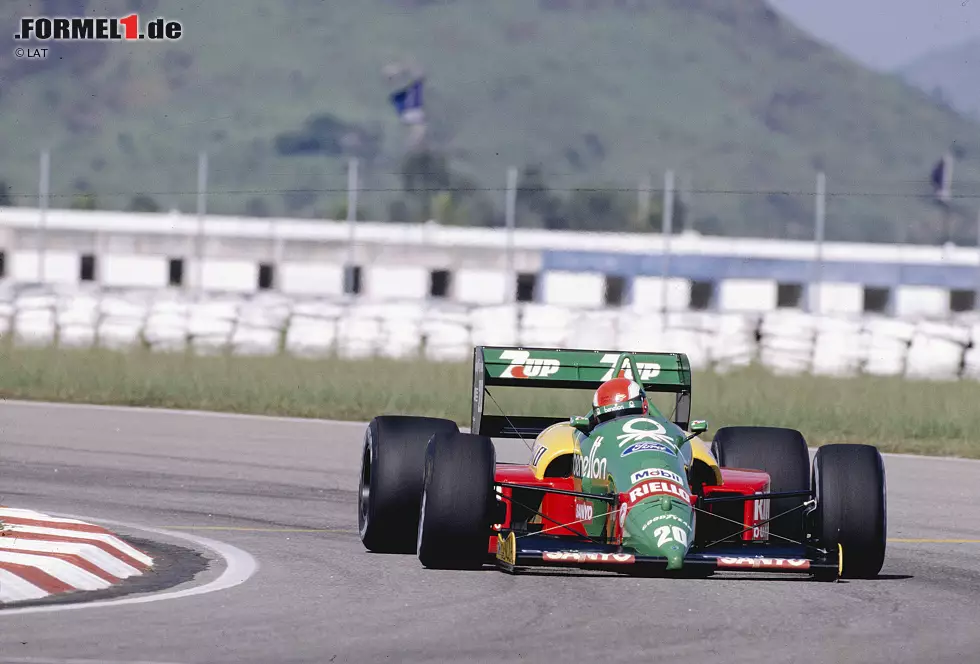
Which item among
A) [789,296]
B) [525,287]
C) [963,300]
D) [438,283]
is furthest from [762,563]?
[438,283]

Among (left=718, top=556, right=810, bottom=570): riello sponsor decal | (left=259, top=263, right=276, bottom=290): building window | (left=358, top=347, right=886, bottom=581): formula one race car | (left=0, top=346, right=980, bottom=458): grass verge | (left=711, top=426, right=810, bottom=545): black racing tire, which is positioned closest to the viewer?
(left=718, top=556, right=810, bottom=570): riello sponsor decal

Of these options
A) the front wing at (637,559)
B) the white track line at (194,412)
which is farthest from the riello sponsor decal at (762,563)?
the white track line at (194,412)

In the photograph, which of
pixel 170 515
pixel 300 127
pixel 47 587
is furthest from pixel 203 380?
pixel 300 127

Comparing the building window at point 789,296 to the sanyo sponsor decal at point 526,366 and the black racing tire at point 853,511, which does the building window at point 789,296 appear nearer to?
the sanyo sponsor decal at point 526,366

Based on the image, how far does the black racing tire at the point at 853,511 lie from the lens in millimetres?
9164

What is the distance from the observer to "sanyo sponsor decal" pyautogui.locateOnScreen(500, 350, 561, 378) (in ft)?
35.8

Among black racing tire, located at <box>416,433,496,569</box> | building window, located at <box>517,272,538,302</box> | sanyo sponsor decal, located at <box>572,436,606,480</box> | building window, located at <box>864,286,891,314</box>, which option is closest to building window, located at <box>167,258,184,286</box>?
building window, located at <box>517,272,538,302</box>

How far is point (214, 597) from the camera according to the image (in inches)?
321

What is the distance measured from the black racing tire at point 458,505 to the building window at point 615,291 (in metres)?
42.8

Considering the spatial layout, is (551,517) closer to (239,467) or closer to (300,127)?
(239,467)

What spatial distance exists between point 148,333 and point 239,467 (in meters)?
13.5

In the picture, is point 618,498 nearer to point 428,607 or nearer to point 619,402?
point 619,402

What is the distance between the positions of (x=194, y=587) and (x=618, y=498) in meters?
2.07

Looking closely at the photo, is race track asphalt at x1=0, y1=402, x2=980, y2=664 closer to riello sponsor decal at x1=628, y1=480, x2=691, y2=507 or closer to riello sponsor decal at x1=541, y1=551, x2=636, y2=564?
riello sponsor decal at x1=541, y1=551, x2=636, y2=564
